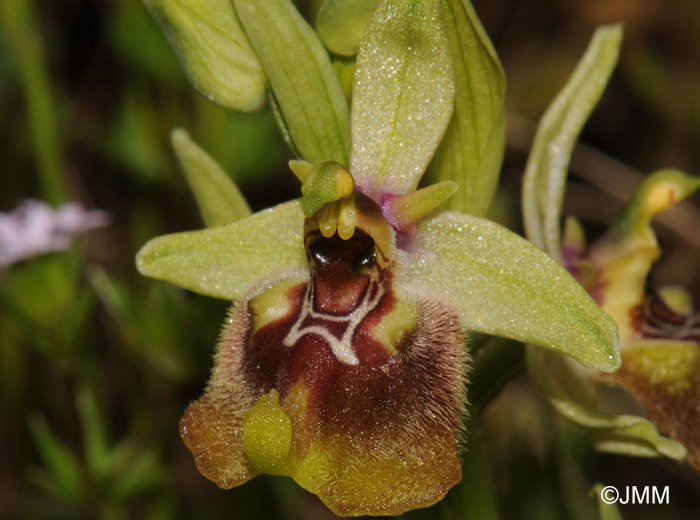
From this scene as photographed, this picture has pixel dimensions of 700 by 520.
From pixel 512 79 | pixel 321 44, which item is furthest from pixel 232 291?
pixel 512 79

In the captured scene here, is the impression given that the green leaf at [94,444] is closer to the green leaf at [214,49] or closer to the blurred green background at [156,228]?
the blurred green background at [156,228]

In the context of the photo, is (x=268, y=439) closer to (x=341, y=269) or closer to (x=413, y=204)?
(x=341, y=269)

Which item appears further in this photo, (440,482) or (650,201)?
(650,201)

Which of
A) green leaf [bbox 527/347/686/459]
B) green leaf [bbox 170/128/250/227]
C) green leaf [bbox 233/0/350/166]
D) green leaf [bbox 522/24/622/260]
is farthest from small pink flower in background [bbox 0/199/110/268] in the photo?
green leaf [bbox 527/347/686/459]

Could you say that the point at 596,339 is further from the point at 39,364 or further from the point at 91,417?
the point at 39,364

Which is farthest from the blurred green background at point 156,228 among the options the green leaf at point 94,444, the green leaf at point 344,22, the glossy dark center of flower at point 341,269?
the green leaf at point 344,22

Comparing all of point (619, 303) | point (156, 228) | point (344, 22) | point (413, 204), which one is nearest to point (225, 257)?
point (413, 204)
